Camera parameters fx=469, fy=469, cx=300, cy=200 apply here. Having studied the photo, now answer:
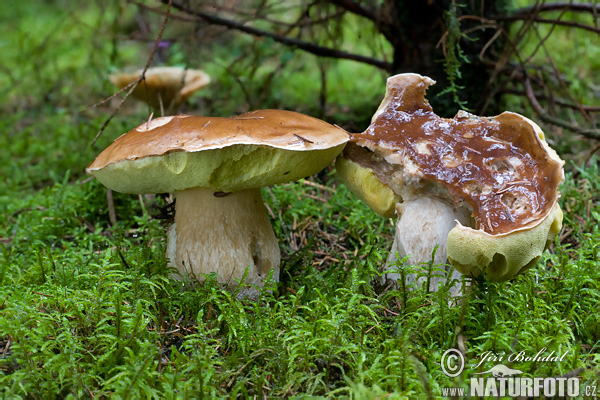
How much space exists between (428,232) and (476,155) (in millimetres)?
362

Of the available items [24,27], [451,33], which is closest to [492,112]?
[451,33]

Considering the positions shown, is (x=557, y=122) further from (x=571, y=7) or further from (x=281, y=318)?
(x=281, y=318)

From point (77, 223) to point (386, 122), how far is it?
207 centimetres

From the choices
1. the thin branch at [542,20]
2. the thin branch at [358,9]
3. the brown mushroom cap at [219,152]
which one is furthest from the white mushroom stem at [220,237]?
the thin branch at [542,20]

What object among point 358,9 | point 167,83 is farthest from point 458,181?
point 167,83

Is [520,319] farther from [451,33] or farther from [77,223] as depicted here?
[77,223]

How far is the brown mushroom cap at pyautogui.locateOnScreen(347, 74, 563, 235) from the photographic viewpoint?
1.69m

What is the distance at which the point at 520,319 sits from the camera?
5.69 feet

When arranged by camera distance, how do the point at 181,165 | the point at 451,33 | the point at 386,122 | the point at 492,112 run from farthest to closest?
the point at 492,112
the point at 451,33
the point at 386,122
the point at 181,165

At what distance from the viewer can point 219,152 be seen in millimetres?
1687

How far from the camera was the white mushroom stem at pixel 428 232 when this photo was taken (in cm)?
192
